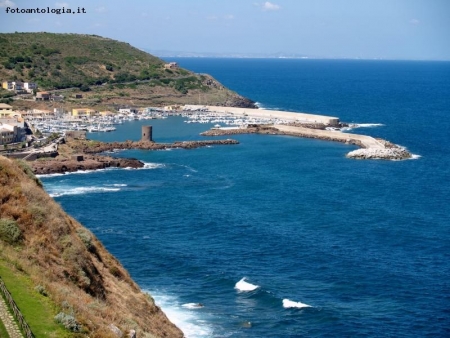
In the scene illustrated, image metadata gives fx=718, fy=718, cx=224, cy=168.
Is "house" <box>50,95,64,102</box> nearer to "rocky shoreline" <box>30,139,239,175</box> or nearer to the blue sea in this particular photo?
"rocky shoreline" <box>30,139,239,175</box>

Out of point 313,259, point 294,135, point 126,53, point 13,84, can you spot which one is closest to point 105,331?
point 313,259

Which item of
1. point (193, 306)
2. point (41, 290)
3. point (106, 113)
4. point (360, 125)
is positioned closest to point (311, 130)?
point (360, 125)

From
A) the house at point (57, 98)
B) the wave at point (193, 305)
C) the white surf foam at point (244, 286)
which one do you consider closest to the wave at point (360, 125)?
the house at point (57, 98)

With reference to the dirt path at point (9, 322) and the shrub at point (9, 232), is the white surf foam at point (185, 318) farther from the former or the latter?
the dirt path at point (9, 322)

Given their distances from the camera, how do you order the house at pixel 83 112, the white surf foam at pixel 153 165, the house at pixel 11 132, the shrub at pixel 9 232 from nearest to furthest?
the shrub at pixel 9 232 < the white surf foam at pixel 153 165 < the house at pixel 11 132 < the house at pixel 83 112

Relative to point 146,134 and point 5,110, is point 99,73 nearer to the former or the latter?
point 5,110

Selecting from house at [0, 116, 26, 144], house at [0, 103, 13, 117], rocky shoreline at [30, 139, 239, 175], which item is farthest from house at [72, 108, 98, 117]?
rocky shoreline at [30, 139, 239, 175]

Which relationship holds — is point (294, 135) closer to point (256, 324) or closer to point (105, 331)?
point (256, 324)
